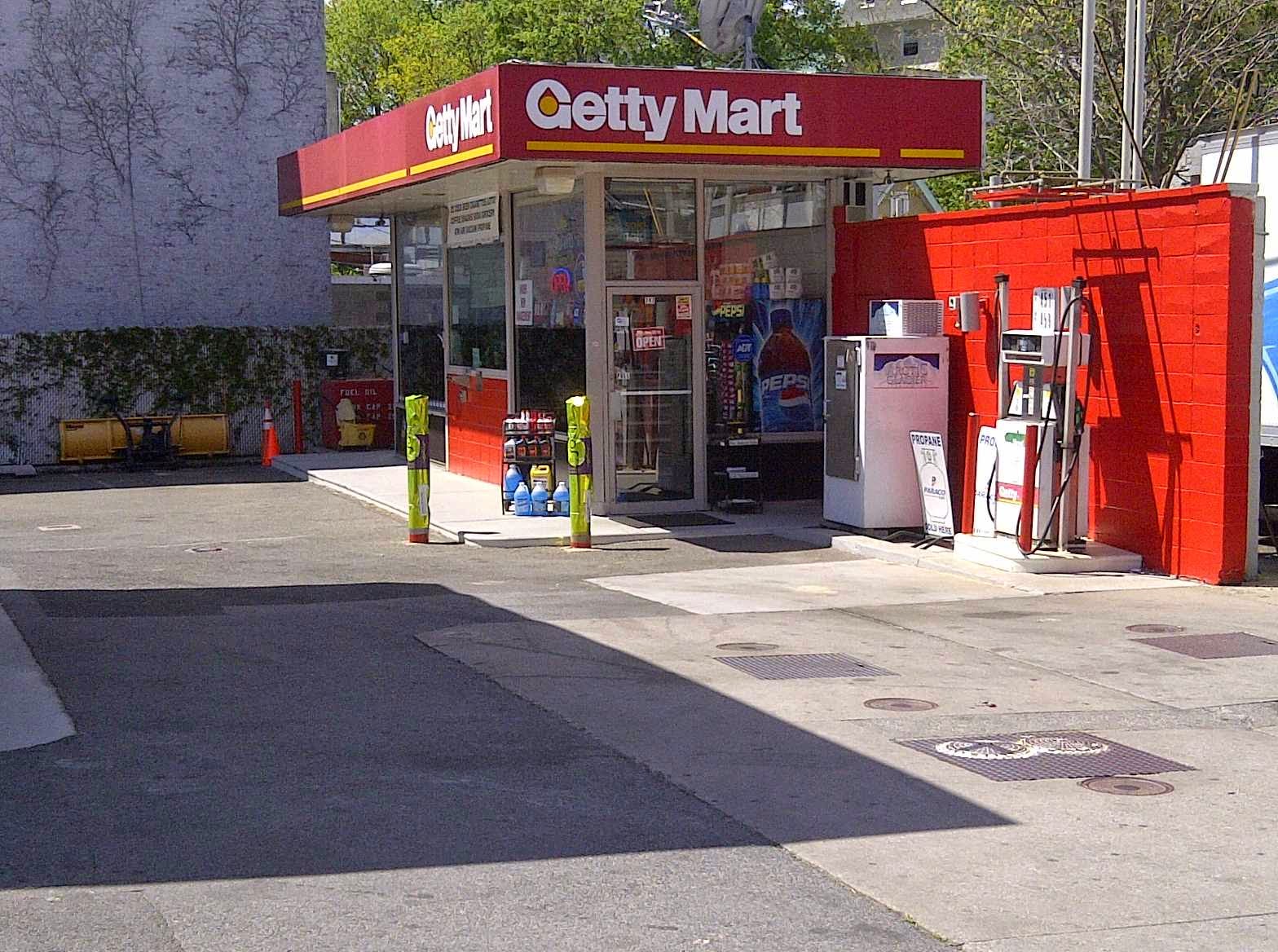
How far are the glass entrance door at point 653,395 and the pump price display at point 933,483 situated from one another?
301 cm

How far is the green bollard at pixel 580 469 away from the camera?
1498cm

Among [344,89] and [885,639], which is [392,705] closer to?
[885,639]

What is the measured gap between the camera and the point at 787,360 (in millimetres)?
17750

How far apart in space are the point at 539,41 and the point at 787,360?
4141 cm

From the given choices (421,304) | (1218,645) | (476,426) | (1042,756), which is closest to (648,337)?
(476,426)

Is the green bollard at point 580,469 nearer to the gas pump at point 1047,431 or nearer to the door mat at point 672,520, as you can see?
the door mat at point 672,520

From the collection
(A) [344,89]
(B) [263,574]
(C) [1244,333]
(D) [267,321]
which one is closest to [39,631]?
(B) [263,574]

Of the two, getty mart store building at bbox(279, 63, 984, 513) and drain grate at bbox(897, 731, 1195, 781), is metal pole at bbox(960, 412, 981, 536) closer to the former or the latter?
getty mart store building at bbox(279, 63, 984, 513)

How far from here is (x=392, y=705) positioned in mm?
8898

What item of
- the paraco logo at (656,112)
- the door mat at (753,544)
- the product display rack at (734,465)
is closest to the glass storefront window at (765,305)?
the product display rack at (734,465)

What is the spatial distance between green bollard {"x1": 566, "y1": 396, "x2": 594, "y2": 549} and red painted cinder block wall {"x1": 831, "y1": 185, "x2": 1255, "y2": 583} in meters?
3.58

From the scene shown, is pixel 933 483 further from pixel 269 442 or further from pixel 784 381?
pixel 269 442

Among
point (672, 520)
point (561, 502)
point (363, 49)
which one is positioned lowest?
point (672, 520)

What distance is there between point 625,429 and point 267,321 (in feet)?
44.3
